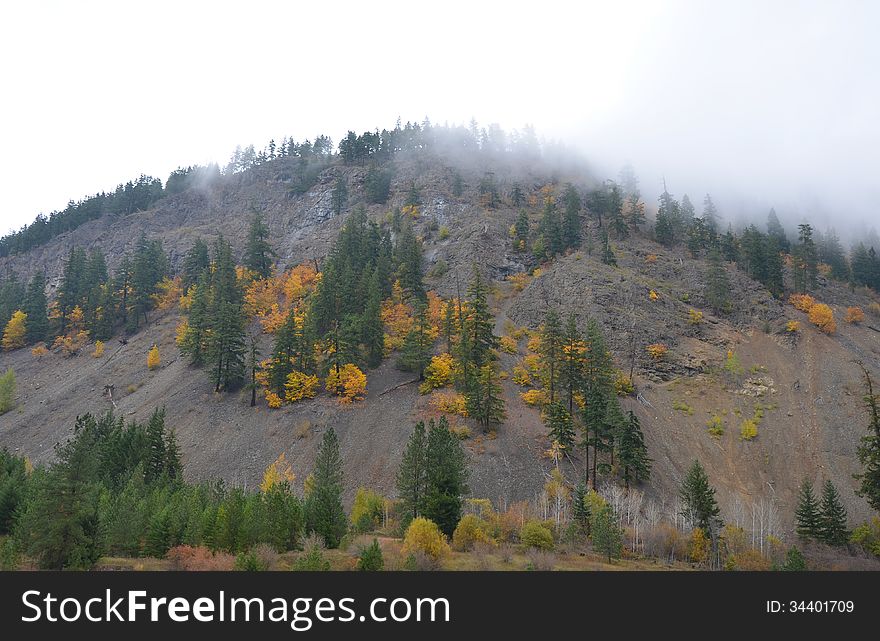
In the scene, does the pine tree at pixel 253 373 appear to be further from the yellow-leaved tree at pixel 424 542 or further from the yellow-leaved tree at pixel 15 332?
the yellow-leaved tree at pixel 15 332

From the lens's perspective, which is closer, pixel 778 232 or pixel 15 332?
pixel 15 332

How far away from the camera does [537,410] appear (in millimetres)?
59781

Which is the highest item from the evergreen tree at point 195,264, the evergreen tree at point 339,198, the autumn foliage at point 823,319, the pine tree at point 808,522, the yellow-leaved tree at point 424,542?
the evergreen tree at point 339,198

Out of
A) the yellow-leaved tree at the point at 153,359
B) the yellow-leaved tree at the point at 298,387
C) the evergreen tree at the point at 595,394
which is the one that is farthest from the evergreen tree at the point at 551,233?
the yellow-leaved tree at the point at 153,359

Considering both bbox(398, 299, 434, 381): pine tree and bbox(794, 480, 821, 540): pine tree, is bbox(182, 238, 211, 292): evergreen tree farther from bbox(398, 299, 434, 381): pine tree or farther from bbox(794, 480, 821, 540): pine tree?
bbox(794, 480, 821, 540): pine tree

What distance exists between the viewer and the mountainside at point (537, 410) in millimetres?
52969

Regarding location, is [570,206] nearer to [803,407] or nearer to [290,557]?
[803,407]

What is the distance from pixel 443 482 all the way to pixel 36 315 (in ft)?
330

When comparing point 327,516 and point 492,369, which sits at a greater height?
point 492,369

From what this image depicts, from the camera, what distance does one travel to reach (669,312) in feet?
A: 271

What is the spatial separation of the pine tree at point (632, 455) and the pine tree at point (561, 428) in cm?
501

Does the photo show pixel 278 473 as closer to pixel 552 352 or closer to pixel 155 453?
pixel 155 453

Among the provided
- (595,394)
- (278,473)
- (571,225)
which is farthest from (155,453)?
(571,225)

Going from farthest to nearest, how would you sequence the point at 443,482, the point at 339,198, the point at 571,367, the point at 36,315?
1. the point at 339,198
2. the point at 36,315
3. the point at 571,367
4. the point at 443,482
